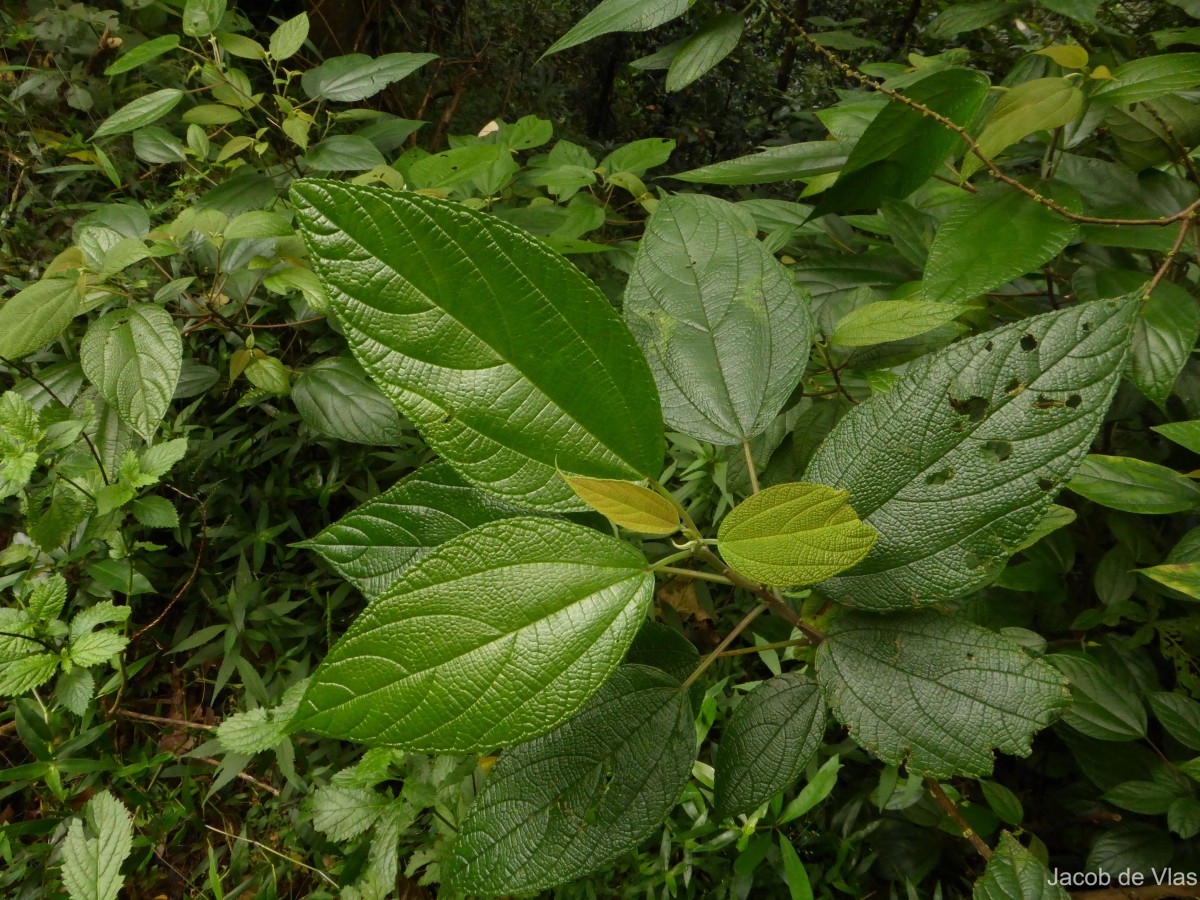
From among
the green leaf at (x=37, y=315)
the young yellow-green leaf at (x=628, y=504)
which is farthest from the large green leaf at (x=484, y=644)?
the green leaf at (x=37, y=315)

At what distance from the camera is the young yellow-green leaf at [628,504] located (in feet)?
1.36

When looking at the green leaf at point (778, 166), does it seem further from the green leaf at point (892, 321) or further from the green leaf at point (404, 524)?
the green leaf at point (404, 524)

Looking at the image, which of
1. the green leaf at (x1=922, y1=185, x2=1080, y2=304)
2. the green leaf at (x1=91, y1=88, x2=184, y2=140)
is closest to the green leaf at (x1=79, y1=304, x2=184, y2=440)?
the green leaf at (x1=91, y1=88, x2=184, y2=140)

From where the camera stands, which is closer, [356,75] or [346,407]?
[346,407]

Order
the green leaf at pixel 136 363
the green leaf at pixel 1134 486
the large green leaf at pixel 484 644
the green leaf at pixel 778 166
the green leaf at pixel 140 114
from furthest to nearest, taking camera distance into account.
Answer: the green leaf at pixel 140 114 < the green leaf at pixel 136 363 < the green leaf at pixel 778 166 < the green leaf at pixel 1134 486 < the large green leaf at pixel 484 644

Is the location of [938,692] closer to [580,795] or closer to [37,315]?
[580,795]

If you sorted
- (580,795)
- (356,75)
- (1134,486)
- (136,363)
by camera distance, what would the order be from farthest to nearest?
(356,75), (136,363), (1134,486), (580,795)

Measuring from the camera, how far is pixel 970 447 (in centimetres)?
44

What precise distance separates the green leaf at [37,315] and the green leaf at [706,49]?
97 centimetres

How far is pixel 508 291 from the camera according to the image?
40cm

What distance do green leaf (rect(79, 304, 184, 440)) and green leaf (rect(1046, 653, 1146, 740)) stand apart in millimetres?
1282

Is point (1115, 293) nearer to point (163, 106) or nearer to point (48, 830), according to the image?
point (163, 106)

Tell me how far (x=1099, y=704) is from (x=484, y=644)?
919mm

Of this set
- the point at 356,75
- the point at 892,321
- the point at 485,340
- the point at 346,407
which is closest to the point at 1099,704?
the point at 892,321
